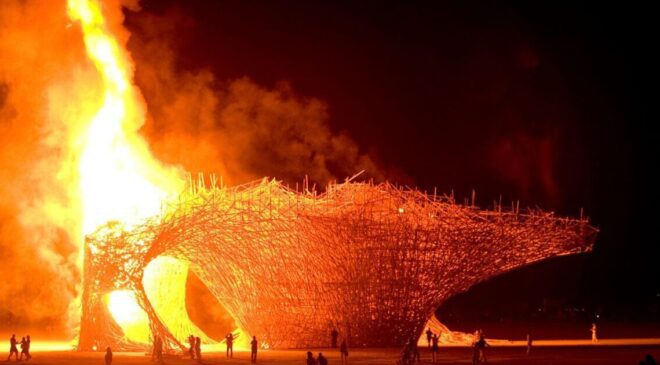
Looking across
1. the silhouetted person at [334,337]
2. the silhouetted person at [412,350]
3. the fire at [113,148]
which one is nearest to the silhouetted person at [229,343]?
the silhouetted person at [334,337]

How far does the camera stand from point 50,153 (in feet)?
189

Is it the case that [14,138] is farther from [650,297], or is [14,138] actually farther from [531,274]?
[650,297]

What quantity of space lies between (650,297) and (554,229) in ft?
159

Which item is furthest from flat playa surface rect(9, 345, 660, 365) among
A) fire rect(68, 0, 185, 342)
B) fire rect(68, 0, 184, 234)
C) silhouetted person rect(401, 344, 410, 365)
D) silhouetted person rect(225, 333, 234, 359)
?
fire rect(68, 0, 184, 234)

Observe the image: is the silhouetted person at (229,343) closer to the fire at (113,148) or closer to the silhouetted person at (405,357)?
the fire at (113,148)

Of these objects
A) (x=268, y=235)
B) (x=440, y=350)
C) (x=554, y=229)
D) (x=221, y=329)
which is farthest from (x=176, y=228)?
(x=221, y=329)

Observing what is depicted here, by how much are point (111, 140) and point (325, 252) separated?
12.4 meters

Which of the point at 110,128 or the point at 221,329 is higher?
the point at 110,128

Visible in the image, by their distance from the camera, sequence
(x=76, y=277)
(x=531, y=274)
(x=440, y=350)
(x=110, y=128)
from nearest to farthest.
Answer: (x=440, y=350) → (x=110, y=128) → (x=76, y=277) → (x=531, y=274)

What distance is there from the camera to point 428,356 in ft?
133

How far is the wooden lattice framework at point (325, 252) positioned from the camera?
42.5 metres

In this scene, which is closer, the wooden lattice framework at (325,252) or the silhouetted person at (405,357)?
the silhouetted person at (405,357)

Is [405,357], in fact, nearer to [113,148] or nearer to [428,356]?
[428,356]

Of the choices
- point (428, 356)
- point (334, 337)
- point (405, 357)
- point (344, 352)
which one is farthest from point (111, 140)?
point (405, 357)
